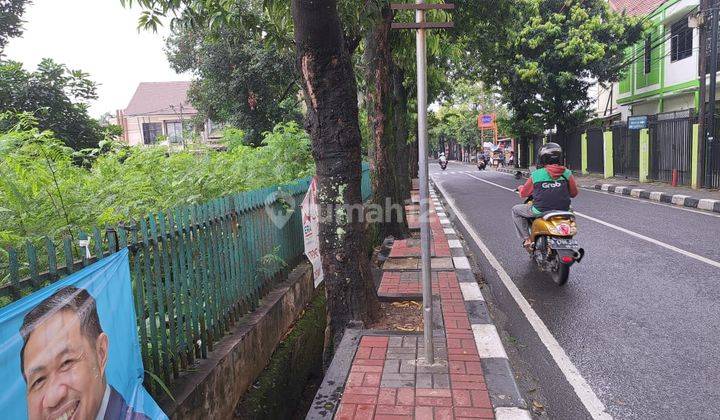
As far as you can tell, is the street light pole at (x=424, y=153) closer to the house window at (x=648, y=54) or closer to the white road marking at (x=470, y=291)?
the white road marking at (x=470, y=291)

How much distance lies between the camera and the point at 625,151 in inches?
751

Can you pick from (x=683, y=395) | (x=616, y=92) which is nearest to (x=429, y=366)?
(x=683, y=395)

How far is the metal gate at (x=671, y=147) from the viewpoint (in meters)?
15.0

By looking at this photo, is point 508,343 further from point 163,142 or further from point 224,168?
point 163,142

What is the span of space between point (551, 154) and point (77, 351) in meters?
5.59

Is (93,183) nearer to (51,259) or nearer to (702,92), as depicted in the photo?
(51,259)

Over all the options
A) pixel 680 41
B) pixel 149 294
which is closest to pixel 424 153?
pixel 149 294

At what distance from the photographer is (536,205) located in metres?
6.14

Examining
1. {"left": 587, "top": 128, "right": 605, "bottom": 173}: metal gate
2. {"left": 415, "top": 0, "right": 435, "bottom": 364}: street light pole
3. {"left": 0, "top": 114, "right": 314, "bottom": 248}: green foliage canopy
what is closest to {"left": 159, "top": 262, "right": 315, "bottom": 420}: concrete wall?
{"left": 0, "top": 114, "right": 314, "bottom": 248}: green foliage canopy

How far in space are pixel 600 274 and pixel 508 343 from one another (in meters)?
2.44

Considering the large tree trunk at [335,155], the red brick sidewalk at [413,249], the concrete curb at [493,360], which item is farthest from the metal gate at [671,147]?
the large tree trunk at [335,155]

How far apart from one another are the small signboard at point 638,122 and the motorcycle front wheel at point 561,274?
14011 mm

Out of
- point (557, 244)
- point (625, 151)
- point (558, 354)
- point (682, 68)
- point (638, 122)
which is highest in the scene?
point (682, 68)

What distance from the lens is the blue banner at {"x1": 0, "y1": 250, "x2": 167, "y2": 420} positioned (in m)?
1.65
